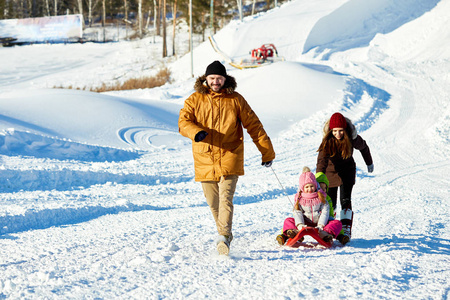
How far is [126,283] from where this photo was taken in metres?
3.39

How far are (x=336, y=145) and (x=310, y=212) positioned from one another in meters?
0.72

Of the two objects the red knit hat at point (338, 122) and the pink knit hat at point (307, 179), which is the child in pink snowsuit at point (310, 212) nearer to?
the pink knit hat at point (307, 179)

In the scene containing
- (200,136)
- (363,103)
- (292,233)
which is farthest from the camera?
(363,103)

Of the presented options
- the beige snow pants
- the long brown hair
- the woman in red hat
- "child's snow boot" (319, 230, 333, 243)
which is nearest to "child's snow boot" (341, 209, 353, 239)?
the woman in red hat

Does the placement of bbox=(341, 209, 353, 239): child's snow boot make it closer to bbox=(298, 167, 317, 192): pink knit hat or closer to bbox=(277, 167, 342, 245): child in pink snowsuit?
bbox=(277, 167, 342, 245): child in pink snowsuit

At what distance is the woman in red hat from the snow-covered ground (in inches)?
15.8

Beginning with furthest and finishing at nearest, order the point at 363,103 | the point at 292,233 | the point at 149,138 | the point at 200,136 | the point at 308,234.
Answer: the point at 363,103 → the point at 149,138 → the point at 292,233 → the point at 308,234 → the point at 200,136

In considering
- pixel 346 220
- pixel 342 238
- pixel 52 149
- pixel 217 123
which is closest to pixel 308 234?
pixel 342 238

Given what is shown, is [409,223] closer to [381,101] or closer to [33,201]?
[33,201]

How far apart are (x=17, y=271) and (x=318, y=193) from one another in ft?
8.38

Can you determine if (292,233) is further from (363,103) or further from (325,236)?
(363,103)

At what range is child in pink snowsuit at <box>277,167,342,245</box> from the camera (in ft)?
14.6

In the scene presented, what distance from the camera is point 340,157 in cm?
486

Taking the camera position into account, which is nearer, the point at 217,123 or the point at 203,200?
the point at 217,123
